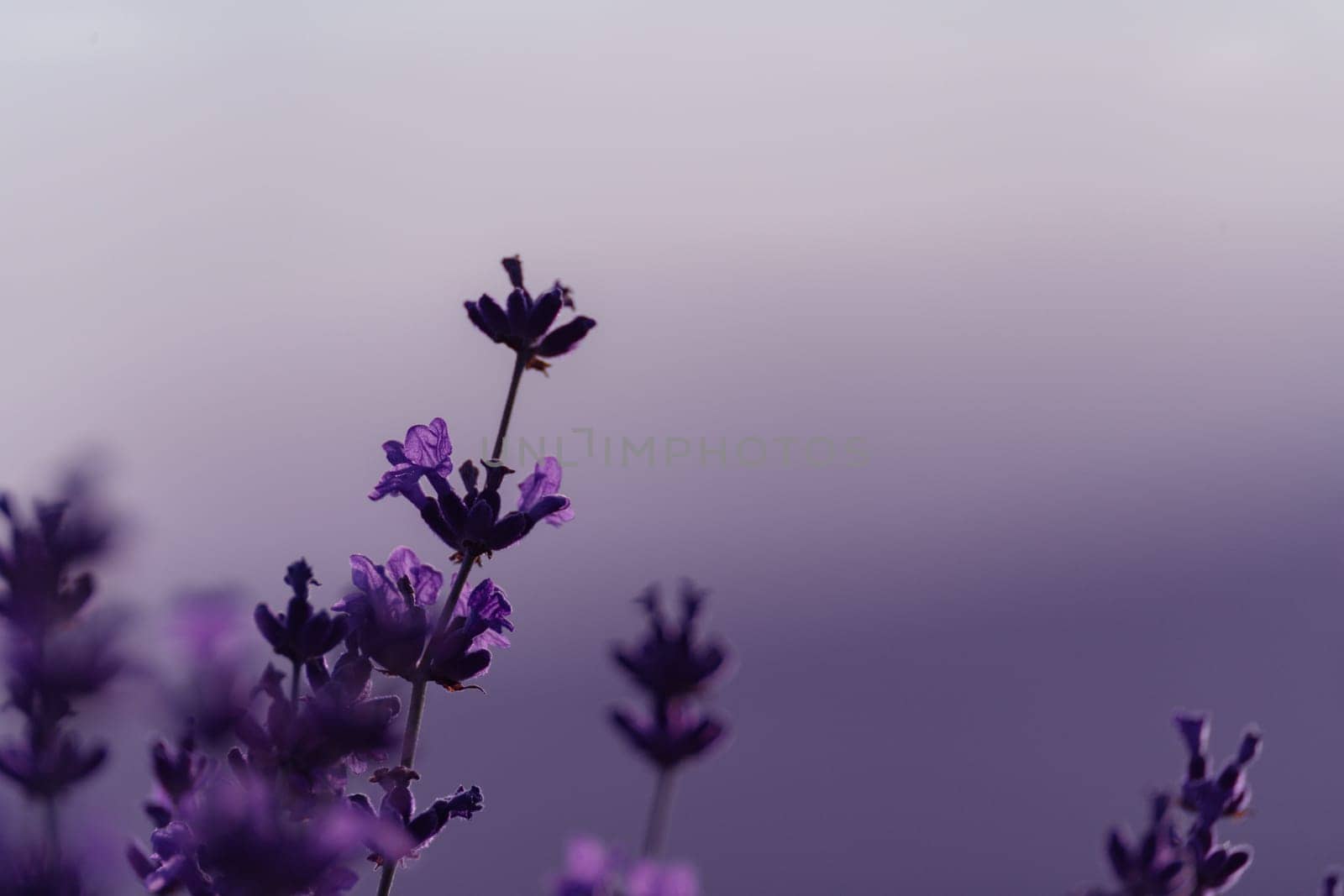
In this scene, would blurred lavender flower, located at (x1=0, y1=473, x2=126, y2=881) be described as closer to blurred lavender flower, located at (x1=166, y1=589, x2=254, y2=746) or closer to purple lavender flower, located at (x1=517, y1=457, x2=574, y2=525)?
blurred lavender flower, located at (x1=166, y1=589, x2=254, y2=746)

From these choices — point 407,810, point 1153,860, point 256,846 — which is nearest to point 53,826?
point 407,810

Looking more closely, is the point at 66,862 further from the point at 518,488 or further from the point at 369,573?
the point at 518,488

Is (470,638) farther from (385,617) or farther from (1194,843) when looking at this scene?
(1194,843)

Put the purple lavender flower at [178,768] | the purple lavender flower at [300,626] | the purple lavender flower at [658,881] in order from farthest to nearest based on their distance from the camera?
the purple lavender flower at [178,768], the purple lavender flower at [300,626], the purple lavender flower at [658,881]

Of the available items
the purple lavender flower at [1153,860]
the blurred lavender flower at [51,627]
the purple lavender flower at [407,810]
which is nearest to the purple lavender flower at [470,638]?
the purple lavender flower at [407,810]

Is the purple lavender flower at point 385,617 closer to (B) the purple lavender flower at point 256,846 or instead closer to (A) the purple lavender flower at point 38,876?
(B) the purple lavender flower at point 256,846

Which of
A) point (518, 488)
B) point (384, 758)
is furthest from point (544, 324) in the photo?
point (384, 758)

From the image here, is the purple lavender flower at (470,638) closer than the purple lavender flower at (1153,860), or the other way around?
the purple lavender flower at (1153,860)
